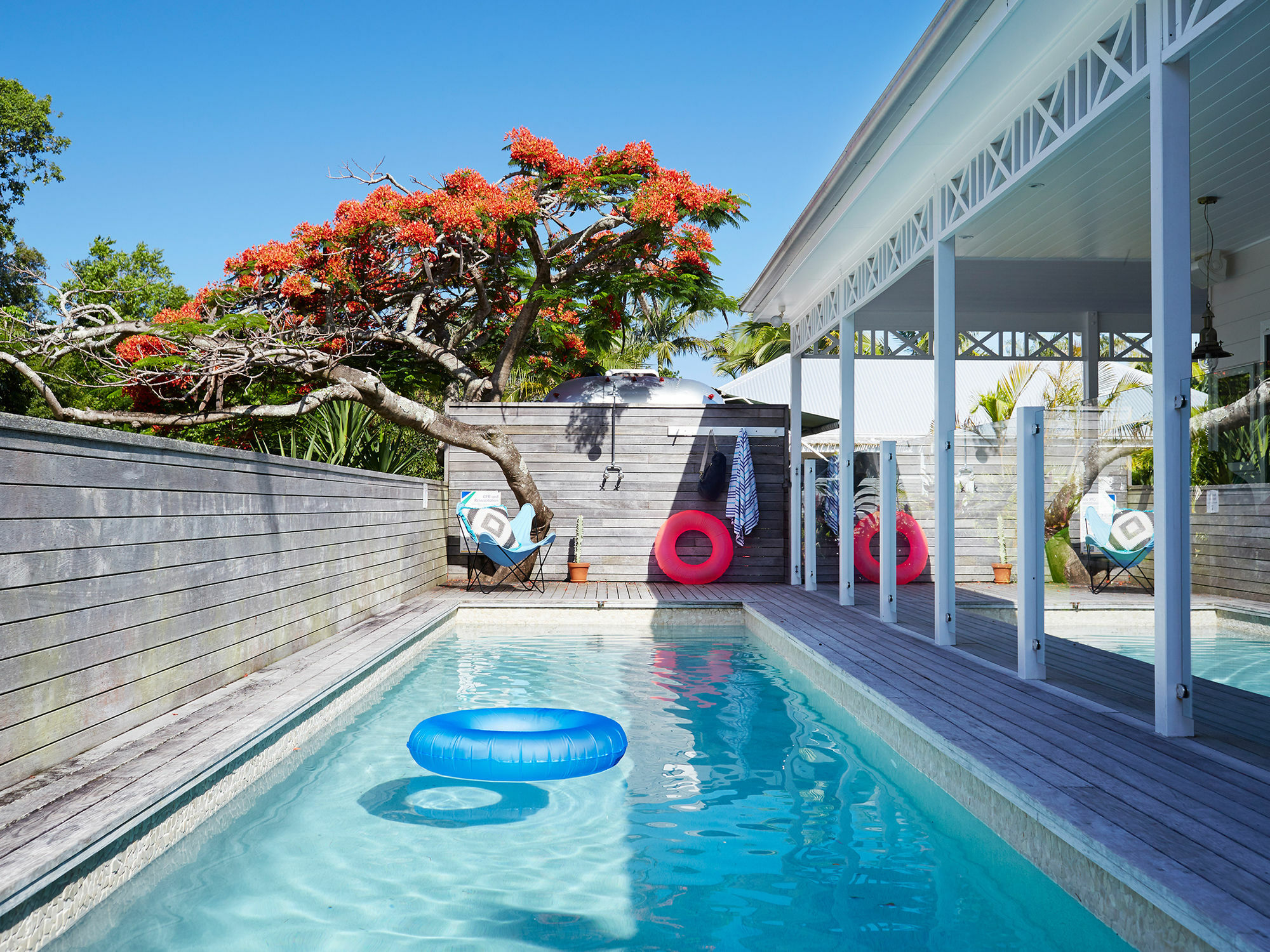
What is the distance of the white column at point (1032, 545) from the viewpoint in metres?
3.98

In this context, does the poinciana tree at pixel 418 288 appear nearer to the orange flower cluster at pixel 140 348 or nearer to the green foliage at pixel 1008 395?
the orange flower cluster at pixel 140 348

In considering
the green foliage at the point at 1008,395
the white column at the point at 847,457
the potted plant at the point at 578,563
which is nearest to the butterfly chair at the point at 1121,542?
the white column at the point at 847,457

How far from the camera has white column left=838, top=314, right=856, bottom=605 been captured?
266 inches

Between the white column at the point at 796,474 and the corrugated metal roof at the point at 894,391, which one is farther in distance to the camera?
the corrugated metal roof at the point at 894,391

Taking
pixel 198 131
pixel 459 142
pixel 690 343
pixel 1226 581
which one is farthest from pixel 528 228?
pixel 690 343

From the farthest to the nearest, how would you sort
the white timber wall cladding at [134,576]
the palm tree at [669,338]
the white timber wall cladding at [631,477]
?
the palm tree at [669,338] < the white timber wall cladding at [631,477] < the white timber wall cladding at [134,576]

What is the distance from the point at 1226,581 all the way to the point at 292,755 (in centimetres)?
343

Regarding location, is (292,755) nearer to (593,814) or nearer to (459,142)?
(593,814)

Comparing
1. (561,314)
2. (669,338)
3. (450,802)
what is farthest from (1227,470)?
(669,338)

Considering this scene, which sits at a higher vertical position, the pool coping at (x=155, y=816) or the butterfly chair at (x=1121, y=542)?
the butterfly chair at (x=1121, y=542)

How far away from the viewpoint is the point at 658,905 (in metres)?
2.29

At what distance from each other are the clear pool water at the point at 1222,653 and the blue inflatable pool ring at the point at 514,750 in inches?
81.5

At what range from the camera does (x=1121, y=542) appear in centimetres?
382

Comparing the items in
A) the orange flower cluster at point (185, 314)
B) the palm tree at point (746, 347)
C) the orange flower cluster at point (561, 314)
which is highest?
the palm tree at point (746, 347)
